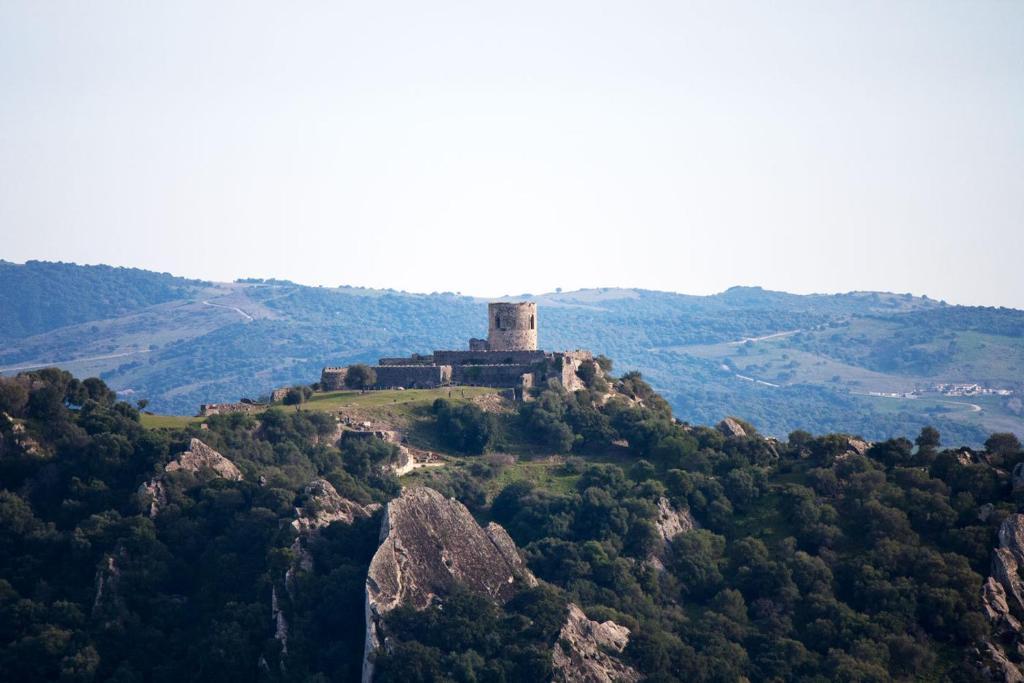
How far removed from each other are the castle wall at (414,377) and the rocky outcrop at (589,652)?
28.7 m

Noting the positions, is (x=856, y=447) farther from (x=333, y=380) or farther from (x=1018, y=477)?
(x=333, y=380)

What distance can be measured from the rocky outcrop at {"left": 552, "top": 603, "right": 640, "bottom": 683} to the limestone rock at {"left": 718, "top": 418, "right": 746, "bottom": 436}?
25708 mm

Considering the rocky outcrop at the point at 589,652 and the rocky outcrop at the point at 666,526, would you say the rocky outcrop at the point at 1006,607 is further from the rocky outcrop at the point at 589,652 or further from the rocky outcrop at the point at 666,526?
the rocky outcrop at the point at 589,652

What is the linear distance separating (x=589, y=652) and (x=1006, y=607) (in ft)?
61.0

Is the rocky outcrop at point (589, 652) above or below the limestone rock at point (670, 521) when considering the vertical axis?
below

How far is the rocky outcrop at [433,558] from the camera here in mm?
68438

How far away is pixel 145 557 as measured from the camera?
71.7 meters

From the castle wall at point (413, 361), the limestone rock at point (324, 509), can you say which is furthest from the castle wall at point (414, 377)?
the limestone rock at point (324, 509)

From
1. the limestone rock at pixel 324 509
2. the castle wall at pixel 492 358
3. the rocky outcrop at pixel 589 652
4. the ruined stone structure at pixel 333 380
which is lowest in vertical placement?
the rocky outcrop at pixel 589 652

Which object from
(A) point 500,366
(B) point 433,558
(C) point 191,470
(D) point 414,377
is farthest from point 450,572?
(D) point 414,377

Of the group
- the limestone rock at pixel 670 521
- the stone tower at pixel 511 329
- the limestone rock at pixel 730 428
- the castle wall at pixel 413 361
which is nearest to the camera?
the limestone rock at pixel 670 521

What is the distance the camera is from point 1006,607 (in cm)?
7200

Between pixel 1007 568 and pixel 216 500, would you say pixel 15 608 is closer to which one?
pixel 216 500

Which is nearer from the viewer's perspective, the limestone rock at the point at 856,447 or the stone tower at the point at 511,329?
the limestone rock at the point at 856,447
